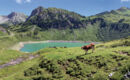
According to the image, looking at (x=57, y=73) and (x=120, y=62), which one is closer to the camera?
(x=120, y=62)

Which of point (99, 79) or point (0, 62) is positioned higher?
point (99, 79)

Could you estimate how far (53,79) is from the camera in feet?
81.4

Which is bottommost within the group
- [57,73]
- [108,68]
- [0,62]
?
[0,62]

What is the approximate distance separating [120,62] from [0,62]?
54.7 meters

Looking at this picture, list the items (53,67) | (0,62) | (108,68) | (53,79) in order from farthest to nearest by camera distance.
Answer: (0,62)
(53,67)
(53,79)
(108,68)

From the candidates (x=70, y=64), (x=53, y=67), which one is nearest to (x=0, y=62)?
(x=53, y=67)

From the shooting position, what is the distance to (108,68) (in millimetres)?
23297

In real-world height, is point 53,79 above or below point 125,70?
below

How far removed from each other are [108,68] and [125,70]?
5.35 metres

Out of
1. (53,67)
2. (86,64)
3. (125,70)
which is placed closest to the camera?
(125,70)

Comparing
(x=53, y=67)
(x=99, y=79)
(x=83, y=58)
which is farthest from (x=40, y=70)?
(x=99, y=79)

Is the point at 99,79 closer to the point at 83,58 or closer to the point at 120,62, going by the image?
the point at 120,62

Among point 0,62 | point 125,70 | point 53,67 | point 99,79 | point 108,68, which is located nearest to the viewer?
point 125,70

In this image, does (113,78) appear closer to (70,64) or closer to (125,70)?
(125,70)
